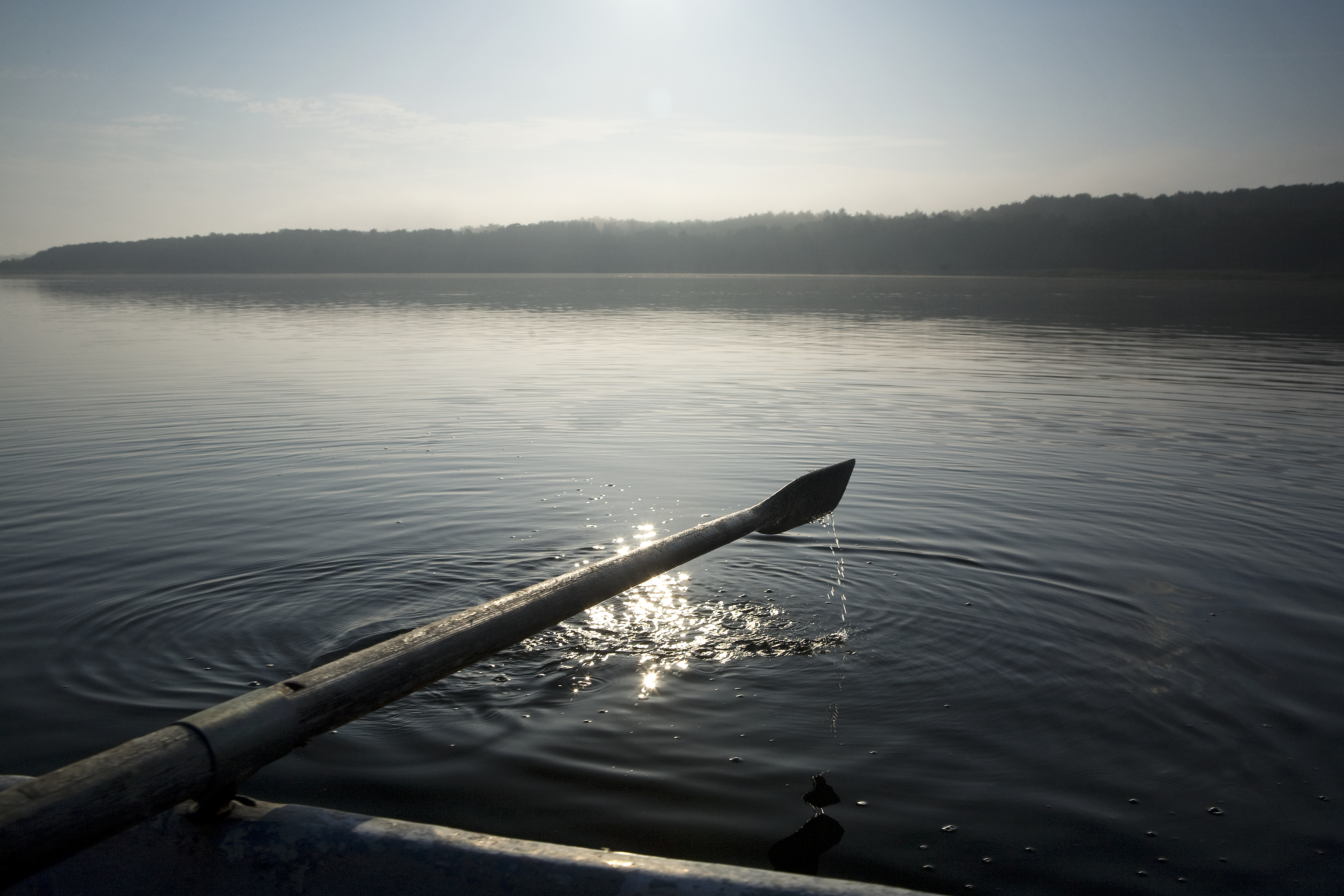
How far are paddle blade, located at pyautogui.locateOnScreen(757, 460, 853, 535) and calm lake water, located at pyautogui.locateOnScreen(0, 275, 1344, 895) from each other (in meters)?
0.81

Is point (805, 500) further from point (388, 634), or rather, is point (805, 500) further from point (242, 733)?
point (242, 733)

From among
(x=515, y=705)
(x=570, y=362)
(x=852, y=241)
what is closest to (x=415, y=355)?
(x=570, y=362)

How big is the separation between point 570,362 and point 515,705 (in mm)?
20223

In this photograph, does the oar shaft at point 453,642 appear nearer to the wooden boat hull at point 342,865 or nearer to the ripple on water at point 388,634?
the wooden boat hull at point 342,865

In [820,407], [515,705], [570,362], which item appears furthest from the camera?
[570,362]

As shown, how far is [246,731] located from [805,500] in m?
4.34

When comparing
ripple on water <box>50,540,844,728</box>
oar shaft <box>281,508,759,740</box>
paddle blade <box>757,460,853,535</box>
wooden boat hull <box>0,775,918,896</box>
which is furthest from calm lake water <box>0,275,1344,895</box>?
wooden boat hull <box>0,775,918,896</box>

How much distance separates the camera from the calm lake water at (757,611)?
4.27m

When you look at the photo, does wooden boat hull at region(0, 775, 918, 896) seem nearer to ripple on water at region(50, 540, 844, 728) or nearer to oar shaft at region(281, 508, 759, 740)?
oar shaft at region(281, 508, 759, 740)

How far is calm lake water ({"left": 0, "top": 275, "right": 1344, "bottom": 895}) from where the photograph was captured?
4.27 meters

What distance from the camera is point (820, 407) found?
1706 centimetres

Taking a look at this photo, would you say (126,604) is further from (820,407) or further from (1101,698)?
(820,407)

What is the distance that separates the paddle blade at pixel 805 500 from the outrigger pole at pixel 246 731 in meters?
1.79

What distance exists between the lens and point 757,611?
688 centimetres
